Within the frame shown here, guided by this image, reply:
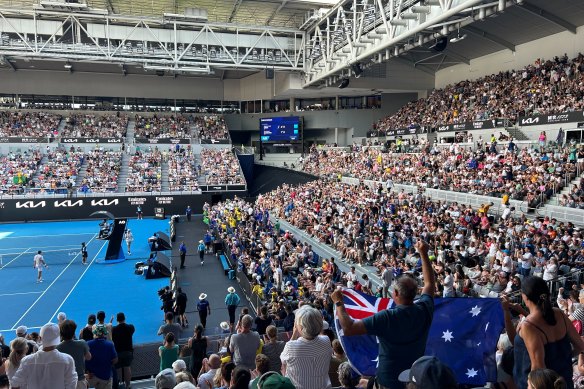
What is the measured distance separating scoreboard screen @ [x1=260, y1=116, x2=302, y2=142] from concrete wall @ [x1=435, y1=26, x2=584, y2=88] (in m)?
14.8

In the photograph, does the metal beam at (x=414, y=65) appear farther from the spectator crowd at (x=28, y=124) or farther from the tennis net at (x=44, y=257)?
the spectator crowd at (x=28, y=124)

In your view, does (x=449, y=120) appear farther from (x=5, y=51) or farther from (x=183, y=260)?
(x=5, y=51)

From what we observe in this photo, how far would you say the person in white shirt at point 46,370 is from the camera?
4109mm

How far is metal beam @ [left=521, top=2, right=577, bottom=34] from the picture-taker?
27672mm

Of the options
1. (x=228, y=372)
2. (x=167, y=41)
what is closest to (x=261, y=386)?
(x=228, y=372)

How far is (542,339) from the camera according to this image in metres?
3.22

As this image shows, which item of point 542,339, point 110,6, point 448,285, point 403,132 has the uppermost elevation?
point 110,6

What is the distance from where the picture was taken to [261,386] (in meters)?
2.90

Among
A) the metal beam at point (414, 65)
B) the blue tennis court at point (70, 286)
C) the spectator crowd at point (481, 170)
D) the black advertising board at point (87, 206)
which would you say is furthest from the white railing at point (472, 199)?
the metal beam at point (414, 65)

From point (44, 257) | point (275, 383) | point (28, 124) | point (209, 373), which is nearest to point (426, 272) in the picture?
point (275, 383)

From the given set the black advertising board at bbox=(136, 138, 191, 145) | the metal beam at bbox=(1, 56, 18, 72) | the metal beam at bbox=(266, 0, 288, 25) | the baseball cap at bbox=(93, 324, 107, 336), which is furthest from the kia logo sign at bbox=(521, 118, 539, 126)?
the metal beam at bbox=(1, 56, 18, 72)

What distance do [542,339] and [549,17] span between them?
3085cm

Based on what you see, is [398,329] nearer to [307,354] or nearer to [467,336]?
[307,354]

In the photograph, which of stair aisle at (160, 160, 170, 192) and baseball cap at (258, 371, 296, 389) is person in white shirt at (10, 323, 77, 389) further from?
stair aisle at (160, 160, 170, 192)
